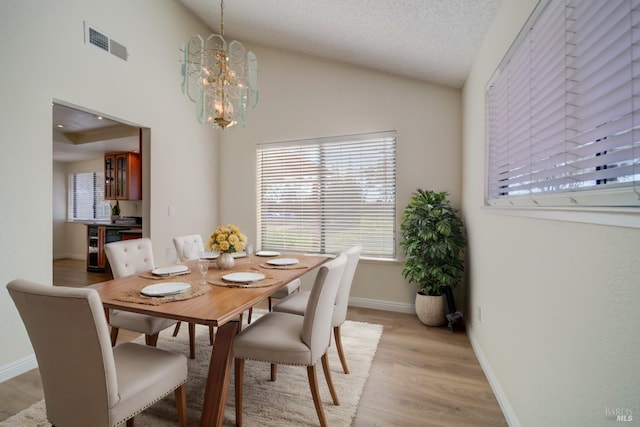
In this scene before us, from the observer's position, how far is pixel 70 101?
2.53 m

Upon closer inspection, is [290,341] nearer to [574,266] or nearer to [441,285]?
[574,266]

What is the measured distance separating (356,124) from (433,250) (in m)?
1.79

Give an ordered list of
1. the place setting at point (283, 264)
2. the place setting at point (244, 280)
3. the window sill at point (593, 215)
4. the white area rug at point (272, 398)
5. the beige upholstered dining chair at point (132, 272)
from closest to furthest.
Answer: the window sill at point (593, 215) → the white area rug at point (272, 398) → the place setting at point (244, 280) → the beige upholstered dining chair at point (132, 272) → the place setting at point (283, 264)

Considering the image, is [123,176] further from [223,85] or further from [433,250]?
[433,250]

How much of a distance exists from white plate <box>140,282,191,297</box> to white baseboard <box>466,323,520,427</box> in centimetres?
194

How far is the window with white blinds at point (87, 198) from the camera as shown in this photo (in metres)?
7.09

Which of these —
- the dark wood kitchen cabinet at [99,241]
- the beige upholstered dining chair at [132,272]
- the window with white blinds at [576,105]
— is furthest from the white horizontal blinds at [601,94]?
the dark wood kitchen cabinet at [99,241]

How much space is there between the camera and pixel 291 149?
4.05 meters

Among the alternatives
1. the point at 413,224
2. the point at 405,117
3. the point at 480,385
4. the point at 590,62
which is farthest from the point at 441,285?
the point at 590,62

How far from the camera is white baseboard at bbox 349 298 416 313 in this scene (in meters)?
3.47

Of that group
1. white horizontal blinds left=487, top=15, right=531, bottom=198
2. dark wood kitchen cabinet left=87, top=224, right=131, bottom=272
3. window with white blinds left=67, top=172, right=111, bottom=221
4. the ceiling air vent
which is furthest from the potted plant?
window with white blinds left=67, top=172, right=111, bottom=221

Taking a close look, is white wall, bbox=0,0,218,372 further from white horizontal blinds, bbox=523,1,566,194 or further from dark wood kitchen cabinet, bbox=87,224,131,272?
white horizontal blinds, bbox=523,1,566,194
